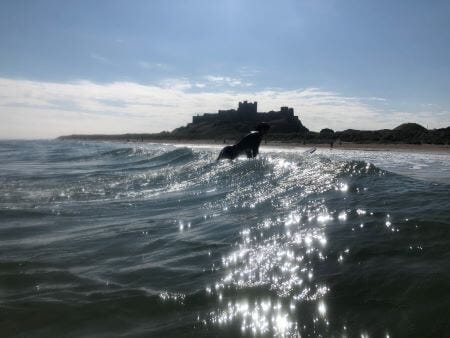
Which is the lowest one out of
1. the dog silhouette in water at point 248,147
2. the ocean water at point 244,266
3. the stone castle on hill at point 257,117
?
the ocean water at point 244,266

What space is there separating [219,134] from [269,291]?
82.3m

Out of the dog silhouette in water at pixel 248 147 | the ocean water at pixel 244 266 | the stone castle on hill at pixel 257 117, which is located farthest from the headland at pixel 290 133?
the ocean water at pixel 244 266

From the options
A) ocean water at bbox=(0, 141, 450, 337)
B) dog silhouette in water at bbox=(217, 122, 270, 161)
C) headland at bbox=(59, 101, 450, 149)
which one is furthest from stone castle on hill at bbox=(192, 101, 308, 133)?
ocean water at bbox=(0, 141, 450, 337)

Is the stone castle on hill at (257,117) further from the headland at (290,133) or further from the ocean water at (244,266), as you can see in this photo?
the ocean water at (244,266)

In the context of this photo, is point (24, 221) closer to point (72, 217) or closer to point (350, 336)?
point (72, 217)

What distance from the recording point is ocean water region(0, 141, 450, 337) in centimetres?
304

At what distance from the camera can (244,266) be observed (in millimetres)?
4164

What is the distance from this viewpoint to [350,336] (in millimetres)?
2760

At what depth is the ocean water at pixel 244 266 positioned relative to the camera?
3035 mm

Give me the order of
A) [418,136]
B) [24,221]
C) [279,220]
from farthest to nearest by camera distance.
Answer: [418,136], [24,221], [279,220]

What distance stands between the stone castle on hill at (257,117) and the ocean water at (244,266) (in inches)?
3214

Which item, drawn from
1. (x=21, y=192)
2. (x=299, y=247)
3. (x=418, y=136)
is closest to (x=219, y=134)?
(x=418, y=136)

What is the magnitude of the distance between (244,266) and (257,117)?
340 ft

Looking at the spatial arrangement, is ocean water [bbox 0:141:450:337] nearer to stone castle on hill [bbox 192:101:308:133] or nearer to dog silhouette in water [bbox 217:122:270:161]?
dog silhouette in water [bbox 217:122:270:161]
